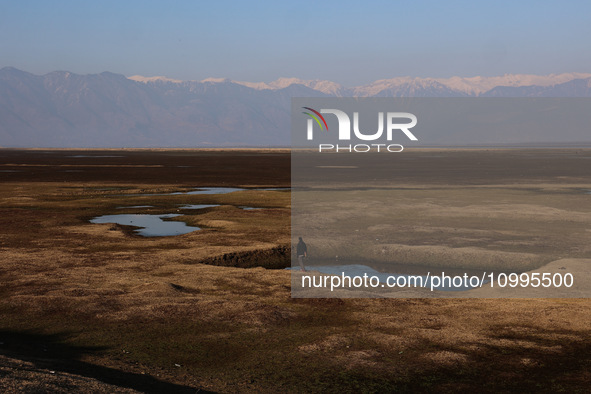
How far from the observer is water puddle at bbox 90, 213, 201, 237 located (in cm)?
2814

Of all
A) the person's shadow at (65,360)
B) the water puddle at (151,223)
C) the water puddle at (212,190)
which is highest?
the water puddle at (212,190)

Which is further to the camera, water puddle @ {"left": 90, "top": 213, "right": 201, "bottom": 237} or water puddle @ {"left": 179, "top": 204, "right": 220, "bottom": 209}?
water puddle @ {"left": 179, "top": 204, "right": 220, "bottom": 209}

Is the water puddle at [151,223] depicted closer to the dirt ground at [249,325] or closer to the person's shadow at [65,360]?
the dirt ground at [249,325]

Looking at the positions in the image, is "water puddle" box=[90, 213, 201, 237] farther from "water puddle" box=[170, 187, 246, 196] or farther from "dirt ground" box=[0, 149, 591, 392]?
"water puddle" box=[170, 187, 246, 196]

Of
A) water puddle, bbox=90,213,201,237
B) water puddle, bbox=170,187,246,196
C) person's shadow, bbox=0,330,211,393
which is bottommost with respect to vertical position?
water puddle, bbox=90,213,201,237

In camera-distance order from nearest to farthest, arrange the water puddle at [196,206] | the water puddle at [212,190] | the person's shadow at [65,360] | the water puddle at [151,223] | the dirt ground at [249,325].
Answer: the person's shadow at [65,360] → the dirt ground at [249,325] → the water puddle at [151,223] → the water puddle at [196,206] → the water puddle at [212,190]

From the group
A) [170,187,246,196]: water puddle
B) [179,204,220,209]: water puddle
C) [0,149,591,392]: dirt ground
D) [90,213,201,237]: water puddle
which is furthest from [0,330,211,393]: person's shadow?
[170,187,246,196]: water puddle

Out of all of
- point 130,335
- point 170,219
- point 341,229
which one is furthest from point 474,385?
point 170,219

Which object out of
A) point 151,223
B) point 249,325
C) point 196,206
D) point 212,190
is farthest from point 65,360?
point 212,190

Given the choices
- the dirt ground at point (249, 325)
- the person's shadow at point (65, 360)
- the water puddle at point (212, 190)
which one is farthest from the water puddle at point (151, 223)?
the person's shadow at point (65, 360)

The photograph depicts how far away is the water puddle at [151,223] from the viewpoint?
1108 inches

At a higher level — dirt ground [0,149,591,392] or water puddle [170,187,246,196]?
water puddle [170,187,246,196]

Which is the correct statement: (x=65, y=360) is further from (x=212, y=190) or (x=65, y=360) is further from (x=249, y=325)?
(x=212, y=190)

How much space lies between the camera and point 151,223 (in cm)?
3127
